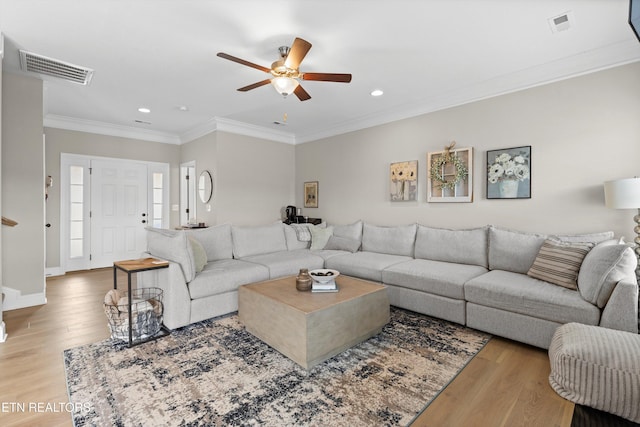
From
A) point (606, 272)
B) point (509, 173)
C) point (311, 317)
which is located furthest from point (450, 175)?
point (311, 317)

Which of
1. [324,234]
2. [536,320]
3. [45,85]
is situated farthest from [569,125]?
[45,85]

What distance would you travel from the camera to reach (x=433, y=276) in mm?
3082

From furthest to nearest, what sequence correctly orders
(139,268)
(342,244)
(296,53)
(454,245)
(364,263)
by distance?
1. (342,244)
2. (364,263)
3. (454,245)
4. (139,268)
5. (296,53)

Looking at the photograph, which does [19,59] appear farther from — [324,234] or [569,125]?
[569,125]

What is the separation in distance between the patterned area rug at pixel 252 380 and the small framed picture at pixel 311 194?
3343 mm

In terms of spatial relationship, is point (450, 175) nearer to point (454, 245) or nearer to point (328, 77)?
point (454, 245)

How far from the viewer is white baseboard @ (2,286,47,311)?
3.37m

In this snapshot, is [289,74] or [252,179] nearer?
[289,74]

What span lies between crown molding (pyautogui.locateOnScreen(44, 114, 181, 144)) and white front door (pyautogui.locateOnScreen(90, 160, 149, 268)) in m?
0.53

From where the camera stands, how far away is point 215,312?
10.2 ft

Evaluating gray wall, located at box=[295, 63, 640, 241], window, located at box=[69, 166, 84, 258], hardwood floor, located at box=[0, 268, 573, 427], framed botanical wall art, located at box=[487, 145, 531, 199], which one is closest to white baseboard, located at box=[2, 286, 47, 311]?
hardwood floor, located at box=[0, 268, 573, 427]

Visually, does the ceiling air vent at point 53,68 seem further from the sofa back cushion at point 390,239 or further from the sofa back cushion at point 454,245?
the sofa back cushion at point 454,245

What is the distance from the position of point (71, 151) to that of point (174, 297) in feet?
13.7

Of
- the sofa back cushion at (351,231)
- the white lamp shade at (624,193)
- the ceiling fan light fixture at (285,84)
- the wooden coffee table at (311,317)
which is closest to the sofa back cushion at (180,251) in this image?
the wooden coffee table at (311,317)
